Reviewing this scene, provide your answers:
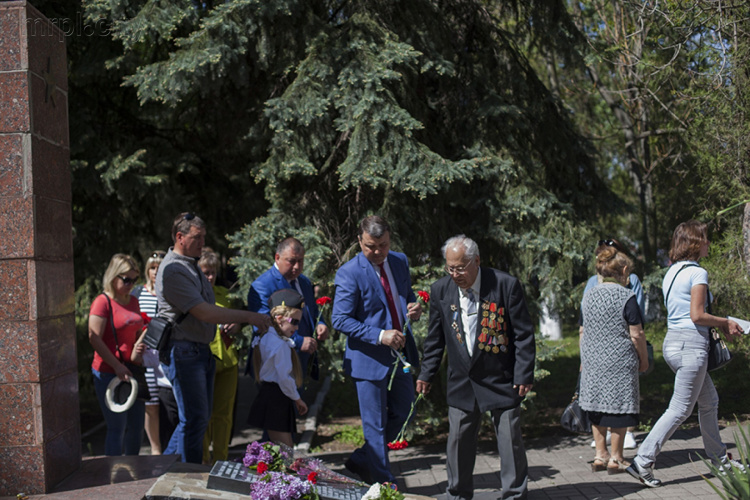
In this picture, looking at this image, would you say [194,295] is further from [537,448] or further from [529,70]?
[529,70]

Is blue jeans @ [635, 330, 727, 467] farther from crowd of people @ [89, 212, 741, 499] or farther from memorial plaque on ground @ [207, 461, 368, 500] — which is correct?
memorial plaque on ground @ [207, 461, 368, 500]

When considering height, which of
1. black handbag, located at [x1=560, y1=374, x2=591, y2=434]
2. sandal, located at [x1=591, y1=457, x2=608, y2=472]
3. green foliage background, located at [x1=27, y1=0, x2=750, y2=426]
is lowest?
sandal, located at [x1=591, y1=457, x2=608, y2=472]

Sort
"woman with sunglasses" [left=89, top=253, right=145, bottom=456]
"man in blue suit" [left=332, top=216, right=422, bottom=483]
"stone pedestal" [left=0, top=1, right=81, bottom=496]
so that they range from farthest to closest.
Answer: "woman with sunglasses" [left=89, top=253, right=145, bottom=456] < "man in blue suit" [left=332, top=216, right=422, bottom=483] < "stone pedestal" [left=0, top=1, right=81, bottom=496]

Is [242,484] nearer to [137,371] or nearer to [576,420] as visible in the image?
[137,371]

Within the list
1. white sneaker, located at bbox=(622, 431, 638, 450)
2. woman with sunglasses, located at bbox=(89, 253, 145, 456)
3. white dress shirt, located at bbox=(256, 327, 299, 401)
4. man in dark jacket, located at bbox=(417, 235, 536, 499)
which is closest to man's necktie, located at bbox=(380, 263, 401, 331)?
man in dark jacket, located at bbox=(417, 235, 536, 499)

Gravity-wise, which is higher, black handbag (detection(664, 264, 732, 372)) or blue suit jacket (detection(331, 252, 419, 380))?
blue suit jacket (detection(331, 252, 419, 380))

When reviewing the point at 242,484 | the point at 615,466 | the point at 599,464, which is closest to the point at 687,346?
the point at 615,466

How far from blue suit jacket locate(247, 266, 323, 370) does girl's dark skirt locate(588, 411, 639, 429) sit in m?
2.32

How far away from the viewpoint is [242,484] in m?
4.07

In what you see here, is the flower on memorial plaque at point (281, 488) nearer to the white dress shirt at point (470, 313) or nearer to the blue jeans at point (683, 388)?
the white dress shirt at point (470, 313)

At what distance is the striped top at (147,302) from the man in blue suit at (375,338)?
68.6 inches

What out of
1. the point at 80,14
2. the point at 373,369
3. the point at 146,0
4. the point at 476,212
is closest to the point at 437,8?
the point at 476,212

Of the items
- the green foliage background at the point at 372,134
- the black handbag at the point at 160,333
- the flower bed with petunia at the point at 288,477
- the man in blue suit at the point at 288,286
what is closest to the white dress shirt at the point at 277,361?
the man in blue suit at the point at 288,286

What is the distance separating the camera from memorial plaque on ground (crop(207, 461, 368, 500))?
13.3ft
